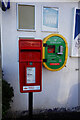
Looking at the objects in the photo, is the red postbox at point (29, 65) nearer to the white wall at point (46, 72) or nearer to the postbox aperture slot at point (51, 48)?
the postbox aperture slot at point (51, 48)

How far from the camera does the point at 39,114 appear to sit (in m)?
2.81

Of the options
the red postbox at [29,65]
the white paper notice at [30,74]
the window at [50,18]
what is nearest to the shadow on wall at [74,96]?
the red postbox at [29,65]

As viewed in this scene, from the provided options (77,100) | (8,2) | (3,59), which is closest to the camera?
(8,2)

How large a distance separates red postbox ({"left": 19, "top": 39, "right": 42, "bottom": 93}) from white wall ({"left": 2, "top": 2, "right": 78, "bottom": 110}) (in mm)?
865

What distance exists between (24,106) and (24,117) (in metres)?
0.29

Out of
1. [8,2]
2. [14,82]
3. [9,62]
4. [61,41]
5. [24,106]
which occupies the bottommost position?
[24,106]

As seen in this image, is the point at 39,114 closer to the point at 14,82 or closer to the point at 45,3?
the point at 14,82

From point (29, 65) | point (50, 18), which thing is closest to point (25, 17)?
point (50, 18)

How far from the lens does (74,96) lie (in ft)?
10.1

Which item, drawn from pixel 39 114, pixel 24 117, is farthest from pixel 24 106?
pixel 39 114

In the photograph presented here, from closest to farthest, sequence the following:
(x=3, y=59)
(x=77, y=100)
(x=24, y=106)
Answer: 1. (x=3, y=59)
2. (x=24, y=106)
3. (x=77, y=100)

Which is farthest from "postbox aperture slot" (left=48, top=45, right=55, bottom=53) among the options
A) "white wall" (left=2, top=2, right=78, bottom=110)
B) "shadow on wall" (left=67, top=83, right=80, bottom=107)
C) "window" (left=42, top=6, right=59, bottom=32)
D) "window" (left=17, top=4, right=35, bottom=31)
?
"shadow on wall" (left=67, top=83, right=80, bottom=107)

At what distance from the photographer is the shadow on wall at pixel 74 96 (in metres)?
3.04

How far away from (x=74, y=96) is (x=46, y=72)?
1.23 metres
